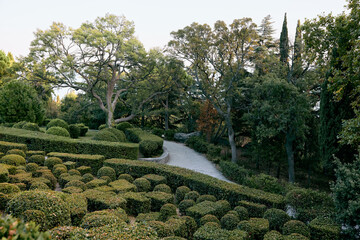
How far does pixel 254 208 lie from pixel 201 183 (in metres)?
2.26

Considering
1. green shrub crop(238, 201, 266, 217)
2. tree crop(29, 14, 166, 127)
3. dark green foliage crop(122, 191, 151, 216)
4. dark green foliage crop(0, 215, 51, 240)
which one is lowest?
dark green foliage crop(122, 191, 151, 216)

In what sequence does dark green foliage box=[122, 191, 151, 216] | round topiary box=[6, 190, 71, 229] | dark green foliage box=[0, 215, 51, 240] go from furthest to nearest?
dark green foliage box=[122, 191, 151, 216] < round topiary box=[6, 190, 71, 229] < dark green foliage box=[0, 215, 51, 240]

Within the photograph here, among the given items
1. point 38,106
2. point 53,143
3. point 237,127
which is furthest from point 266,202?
point 38,106

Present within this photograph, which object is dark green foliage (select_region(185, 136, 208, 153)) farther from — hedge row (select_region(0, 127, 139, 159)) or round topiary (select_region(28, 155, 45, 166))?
round topiary (select_region(28, 155, 45, 166))

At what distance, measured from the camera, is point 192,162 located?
55.9ft

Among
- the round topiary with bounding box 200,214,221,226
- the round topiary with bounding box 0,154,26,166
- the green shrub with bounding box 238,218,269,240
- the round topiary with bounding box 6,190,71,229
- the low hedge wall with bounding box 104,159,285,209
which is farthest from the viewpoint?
the round topiary with bounding box 0,154,26,166

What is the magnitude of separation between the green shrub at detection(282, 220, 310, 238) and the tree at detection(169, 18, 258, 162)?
1147 centimetres

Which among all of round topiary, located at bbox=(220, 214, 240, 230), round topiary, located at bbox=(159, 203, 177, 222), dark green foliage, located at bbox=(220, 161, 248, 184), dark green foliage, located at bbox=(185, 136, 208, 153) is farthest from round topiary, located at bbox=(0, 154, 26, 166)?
dark green foliage, located at bbox=(185, 136, 208, 153)

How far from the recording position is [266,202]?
26.0ft

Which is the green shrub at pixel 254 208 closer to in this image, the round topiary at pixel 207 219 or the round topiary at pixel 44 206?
the round topiary at pixel 207 219

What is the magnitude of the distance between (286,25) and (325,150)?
9598 mm

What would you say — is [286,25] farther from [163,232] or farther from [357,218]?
[163,232]

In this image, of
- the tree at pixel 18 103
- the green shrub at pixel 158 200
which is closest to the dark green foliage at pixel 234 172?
the green shrub at pixel 158 200

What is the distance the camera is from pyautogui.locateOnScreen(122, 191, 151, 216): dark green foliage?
7.24 metres
